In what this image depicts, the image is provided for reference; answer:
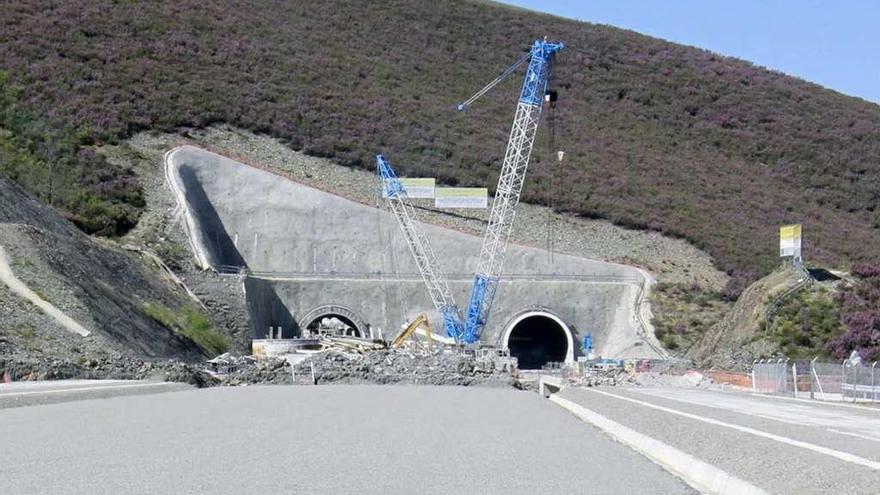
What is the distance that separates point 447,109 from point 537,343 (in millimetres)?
28496

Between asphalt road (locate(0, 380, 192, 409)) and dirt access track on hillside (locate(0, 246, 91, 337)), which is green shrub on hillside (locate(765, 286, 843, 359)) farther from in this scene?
dirt access track on hillside (locate(0, 246, 91, 337))

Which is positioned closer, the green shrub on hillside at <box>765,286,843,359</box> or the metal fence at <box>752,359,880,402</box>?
the metal fence at <box>752,359,880,402</box>

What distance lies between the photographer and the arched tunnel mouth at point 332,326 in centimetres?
5988

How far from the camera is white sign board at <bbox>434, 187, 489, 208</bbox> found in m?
70.1

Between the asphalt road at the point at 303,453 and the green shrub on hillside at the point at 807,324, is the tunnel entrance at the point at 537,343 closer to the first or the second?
the green shrub on hillside at the point at 807,324

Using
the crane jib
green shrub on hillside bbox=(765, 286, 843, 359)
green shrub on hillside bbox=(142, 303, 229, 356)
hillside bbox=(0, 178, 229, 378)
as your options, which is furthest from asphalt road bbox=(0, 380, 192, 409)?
the crane jib

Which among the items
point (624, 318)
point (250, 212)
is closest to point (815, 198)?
point (624, 318)

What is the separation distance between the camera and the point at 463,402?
23109mm

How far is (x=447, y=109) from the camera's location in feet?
292

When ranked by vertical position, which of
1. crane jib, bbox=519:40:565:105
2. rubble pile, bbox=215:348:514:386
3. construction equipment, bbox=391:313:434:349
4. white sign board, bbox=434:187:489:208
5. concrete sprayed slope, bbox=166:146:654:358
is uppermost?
crane jib, bbox=519:40:565:105

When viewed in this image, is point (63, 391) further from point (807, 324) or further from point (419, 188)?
point (419, 188)

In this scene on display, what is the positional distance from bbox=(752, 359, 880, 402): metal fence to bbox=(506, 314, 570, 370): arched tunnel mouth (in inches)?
1377

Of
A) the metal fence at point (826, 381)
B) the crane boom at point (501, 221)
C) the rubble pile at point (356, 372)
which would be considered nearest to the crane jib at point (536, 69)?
the crane boom at point (501, 221)

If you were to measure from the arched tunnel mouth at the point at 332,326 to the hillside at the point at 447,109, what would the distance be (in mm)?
10644
